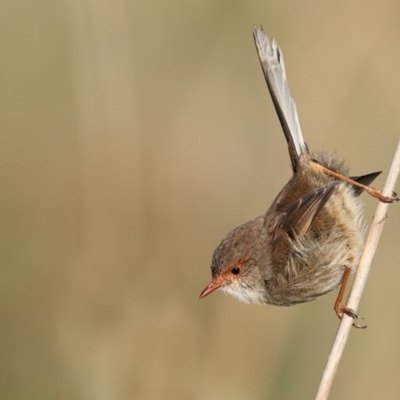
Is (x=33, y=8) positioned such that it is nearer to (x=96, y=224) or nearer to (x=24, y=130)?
(x=24, y=130)

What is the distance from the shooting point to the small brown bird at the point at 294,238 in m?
3.42

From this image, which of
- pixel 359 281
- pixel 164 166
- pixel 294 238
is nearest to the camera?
pixel 359 281

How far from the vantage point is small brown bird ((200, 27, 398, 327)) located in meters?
3.42

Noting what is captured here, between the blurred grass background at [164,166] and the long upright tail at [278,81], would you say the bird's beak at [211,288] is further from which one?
the long upright tail at [278,81]

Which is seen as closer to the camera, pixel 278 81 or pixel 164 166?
pixel 278 81

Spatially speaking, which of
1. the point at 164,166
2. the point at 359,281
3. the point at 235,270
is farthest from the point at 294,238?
the point at 164,166

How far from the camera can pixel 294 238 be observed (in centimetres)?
346

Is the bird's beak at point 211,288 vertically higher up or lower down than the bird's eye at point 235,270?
lower down

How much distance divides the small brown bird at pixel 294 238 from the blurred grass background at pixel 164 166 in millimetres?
439

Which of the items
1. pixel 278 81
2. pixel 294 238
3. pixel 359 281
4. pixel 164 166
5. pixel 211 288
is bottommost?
pixel 211 288

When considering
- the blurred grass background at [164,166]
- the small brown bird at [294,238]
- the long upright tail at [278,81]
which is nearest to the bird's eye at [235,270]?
the small brown bird at [294,238]

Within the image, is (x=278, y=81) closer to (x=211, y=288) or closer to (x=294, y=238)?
(x=294, y=238)

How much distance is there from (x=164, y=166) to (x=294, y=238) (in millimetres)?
1479

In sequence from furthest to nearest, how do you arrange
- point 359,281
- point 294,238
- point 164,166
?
point 164,166 < point 294,238 < point 359,281
